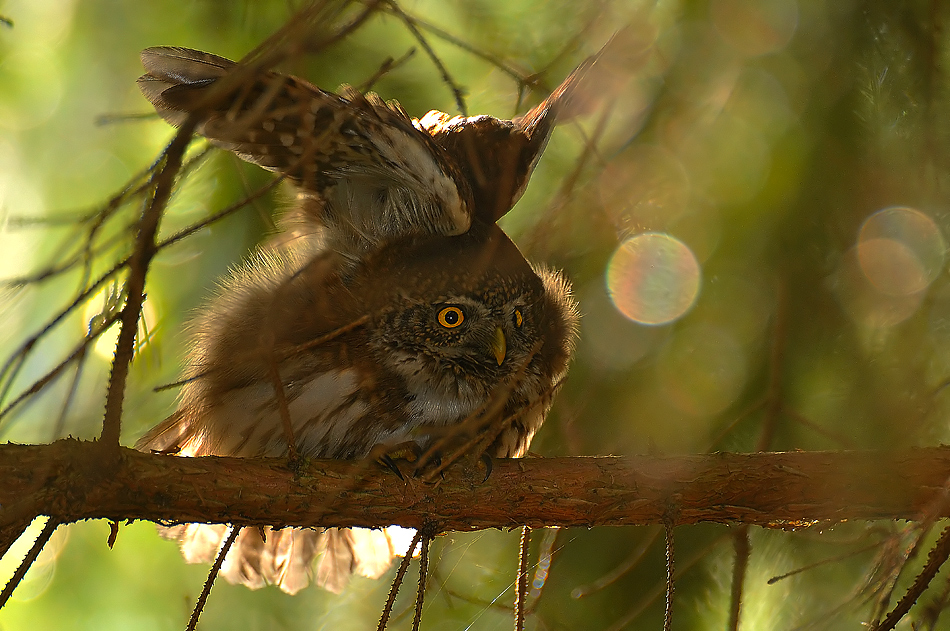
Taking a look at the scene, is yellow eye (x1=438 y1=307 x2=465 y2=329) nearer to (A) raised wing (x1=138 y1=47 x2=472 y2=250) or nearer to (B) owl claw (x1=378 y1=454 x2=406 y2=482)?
(A) raised wing (x1=138 y1=47 x2=472 y2=250)

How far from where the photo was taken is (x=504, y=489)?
175 centimetres

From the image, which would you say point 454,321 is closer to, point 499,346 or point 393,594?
point 499,346

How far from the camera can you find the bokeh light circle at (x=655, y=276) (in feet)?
6.86

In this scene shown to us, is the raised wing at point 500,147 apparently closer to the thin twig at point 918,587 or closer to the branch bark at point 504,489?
the branch bark at point 504,489

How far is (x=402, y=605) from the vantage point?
231cm

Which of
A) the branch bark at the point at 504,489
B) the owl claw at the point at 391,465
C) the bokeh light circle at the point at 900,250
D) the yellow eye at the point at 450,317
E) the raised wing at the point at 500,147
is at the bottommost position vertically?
the branch bark at the point at 504,489

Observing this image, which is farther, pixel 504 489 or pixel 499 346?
pixel 499 346

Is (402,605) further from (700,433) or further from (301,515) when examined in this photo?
(700,433)

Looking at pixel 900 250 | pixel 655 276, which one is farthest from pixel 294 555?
pixel 900 250

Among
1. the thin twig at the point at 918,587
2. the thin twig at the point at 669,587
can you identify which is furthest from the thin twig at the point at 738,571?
the thin twig at the point at 918,587

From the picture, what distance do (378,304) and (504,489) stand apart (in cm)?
63

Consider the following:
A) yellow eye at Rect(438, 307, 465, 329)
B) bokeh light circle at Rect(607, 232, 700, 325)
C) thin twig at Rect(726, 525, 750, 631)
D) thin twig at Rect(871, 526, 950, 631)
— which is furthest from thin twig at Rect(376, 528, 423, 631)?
bokeh light circle at Rect(607, 232, 700, 325)

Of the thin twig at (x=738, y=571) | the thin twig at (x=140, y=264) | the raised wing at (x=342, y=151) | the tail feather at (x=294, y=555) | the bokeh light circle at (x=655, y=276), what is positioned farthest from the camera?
the tail feather at (x=294, y=555)

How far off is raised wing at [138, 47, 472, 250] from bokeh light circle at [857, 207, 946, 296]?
100 cm
